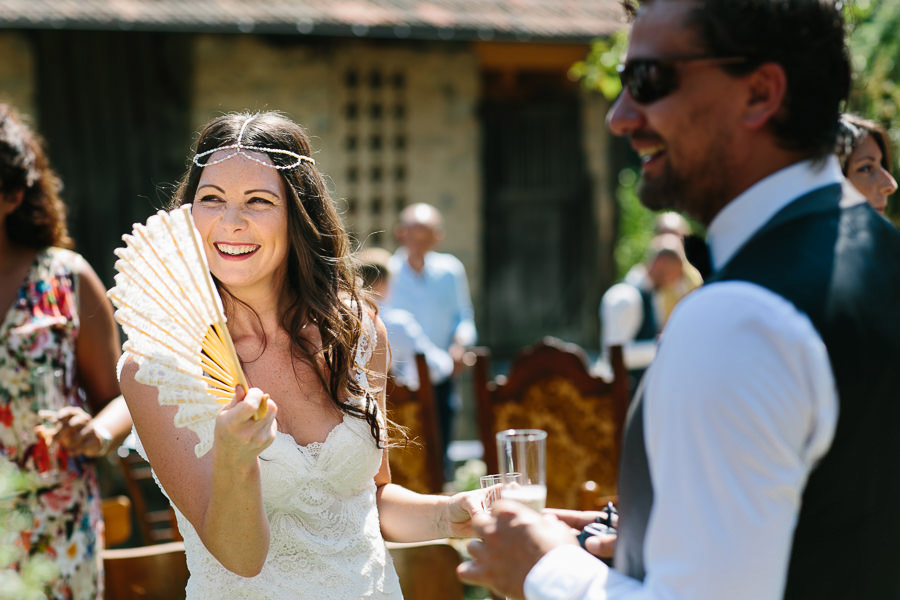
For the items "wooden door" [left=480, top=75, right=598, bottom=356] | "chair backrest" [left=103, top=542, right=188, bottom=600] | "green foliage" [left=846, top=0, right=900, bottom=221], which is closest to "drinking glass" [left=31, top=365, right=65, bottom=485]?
"chair backrest" [left=103, top=542, right=188, bottom=600]

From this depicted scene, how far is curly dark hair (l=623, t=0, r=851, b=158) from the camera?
125cm

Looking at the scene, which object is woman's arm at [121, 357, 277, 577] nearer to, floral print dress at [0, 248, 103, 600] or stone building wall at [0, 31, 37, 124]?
floral print dress at [0, 248, 103, 600]

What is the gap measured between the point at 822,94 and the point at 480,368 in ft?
9.17

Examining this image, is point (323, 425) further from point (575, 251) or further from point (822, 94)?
point (575, 251)

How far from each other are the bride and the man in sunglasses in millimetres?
774

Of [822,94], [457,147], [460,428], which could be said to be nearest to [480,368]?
[822,94]

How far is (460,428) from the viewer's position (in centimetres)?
844

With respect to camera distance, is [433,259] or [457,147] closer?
[433,259]

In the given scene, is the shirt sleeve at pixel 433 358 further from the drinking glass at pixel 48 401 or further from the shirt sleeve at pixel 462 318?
the drinking glass at pixel 48 401

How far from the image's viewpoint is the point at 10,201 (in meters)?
2.85

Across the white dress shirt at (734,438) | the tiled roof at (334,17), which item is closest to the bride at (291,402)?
the white dress shirt at (734,438)

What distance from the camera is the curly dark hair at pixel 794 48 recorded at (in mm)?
1252

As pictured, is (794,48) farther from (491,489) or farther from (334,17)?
(334,17)

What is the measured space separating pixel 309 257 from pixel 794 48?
1321 mm
